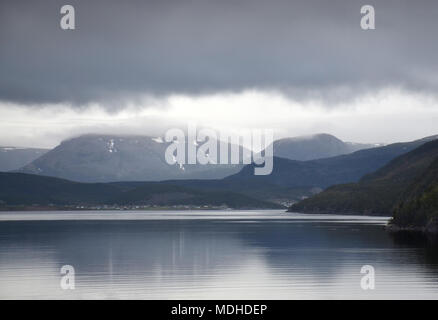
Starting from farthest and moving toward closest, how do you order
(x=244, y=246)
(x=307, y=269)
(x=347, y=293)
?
(x=244, y=246), (x=307, y=269), (x=347, y=293)
